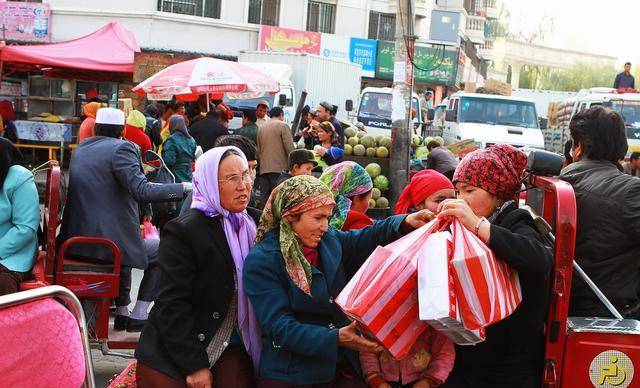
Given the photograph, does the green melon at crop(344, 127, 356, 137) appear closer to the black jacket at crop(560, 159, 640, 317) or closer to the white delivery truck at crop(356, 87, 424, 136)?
the white delivery truck at crop(356, 87, 424, 136)

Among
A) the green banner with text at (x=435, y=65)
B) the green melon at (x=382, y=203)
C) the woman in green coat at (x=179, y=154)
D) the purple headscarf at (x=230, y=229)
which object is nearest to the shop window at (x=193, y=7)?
the green banner with text at (x=435, y=65)

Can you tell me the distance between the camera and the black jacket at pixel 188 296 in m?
3.56

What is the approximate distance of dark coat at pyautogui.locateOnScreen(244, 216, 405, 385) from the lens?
3359mm

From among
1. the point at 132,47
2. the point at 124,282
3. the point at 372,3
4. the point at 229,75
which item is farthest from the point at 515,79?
the point at 124,282

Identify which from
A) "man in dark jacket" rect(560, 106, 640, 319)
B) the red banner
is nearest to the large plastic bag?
"man in dark jacket" rect(560, 106, 640, 319)

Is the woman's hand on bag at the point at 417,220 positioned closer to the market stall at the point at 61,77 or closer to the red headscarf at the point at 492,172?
the red headscarf at the point at 492,172

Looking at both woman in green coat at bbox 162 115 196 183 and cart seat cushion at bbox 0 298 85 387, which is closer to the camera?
cart seat cushion at bbox 0 298 85 387

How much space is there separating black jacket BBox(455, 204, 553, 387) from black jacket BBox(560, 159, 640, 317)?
1.73ft

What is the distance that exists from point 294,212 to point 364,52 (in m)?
29.8

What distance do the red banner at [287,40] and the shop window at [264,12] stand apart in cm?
74

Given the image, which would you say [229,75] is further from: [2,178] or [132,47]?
[2,178]

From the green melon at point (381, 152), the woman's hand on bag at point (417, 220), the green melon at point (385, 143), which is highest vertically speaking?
the woman's hand on bag at point (417, 220)

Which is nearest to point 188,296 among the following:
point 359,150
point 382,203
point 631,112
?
point 382,203

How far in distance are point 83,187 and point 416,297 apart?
3.28 metres
